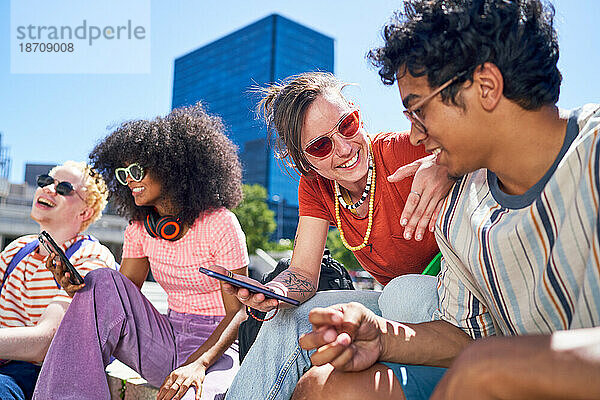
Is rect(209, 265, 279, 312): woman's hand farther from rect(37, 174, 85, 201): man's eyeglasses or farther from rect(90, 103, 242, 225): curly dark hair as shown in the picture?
rect(37, 174, 85, 201): man's eyeglasses

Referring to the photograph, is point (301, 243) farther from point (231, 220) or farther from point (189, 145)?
point (189, 145)

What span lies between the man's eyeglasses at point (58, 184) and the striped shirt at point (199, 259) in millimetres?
982

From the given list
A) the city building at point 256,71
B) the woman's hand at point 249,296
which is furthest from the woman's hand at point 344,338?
the city building at point 256,71

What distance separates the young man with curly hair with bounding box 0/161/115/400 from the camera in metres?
3.10

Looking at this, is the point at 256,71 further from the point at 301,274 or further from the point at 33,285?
the point at 301,274

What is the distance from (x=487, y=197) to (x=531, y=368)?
2.92 ft

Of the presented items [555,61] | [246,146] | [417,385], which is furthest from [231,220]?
[246,146]

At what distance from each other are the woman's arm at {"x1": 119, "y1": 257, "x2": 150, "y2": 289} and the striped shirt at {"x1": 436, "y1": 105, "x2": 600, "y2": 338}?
2358 mm

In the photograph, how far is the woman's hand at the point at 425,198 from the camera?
208cm

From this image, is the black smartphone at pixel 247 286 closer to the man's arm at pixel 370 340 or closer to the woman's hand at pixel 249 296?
the woman's hand at pixel 249 296

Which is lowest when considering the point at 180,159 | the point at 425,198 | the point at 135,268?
the point at 135,268

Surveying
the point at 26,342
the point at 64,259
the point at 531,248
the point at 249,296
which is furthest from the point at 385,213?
the point at 26,342

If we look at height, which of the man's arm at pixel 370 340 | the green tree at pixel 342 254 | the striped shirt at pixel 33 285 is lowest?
the green tree at pixel 342 254

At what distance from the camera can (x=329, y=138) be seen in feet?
8.82
